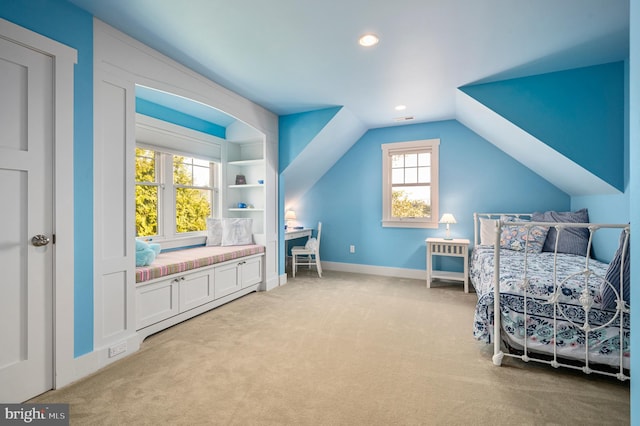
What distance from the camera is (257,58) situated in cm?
270

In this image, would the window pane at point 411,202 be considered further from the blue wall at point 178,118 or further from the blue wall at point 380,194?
the blue wall at point 178,118

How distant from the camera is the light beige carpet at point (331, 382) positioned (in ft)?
5.52

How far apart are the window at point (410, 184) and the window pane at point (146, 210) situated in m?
3.27

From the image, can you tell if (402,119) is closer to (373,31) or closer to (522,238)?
(522,238)

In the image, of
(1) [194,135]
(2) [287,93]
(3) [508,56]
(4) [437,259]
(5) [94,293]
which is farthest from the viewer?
(4) [437,259]

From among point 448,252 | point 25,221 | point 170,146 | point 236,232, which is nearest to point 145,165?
point 170,146

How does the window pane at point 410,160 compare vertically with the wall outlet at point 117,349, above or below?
above

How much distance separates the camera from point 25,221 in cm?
181

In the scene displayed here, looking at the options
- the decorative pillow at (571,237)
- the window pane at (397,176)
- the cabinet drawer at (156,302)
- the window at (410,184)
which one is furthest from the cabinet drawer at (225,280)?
the decorative pillow at (571,237)

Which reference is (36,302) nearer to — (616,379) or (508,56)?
(616,379)

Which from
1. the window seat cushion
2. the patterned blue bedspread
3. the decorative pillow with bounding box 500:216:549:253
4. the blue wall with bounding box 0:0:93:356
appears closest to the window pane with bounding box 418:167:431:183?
the decorative pillow with bounding box 500:216:549:253

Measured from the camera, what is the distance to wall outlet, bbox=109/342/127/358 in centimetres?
223

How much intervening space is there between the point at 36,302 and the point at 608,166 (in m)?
4.49

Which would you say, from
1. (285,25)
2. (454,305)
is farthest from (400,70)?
(454,305)
